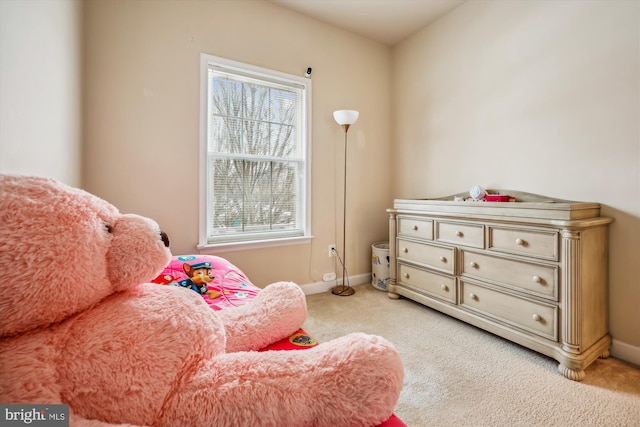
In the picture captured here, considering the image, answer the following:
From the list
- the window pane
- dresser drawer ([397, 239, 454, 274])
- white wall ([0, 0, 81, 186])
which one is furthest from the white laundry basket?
white wall ([0, 0, 81, 186])

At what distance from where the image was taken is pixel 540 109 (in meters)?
2.15

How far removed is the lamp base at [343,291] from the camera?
2.88m

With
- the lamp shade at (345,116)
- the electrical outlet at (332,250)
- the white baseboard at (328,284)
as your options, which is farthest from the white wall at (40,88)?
the electrical outlet at (332,250)

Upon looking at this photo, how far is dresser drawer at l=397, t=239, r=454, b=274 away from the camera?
7.50 feet

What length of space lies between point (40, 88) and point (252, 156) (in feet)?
4.94

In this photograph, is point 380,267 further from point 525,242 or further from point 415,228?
point 525,242

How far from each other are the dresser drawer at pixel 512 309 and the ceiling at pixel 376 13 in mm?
2683

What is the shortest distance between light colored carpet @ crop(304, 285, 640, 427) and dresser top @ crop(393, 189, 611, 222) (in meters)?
0.92

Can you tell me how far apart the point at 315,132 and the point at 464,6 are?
74.1 inches

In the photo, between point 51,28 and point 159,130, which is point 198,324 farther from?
point 159,130

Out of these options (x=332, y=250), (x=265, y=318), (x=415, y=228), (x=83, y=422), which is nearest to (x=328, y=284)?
(x=332, y=250)

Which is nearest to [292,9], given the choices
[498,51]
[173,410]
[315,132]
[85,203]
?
[315,132]

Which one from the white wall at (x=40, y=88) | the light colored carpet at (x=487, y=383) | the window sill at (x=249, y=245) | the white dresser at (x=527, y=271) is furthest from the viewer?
the window sill at (x=249, y=245)

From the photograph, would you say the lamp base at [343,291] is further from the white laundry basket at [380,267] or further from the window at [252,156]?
the window at [252,156]
